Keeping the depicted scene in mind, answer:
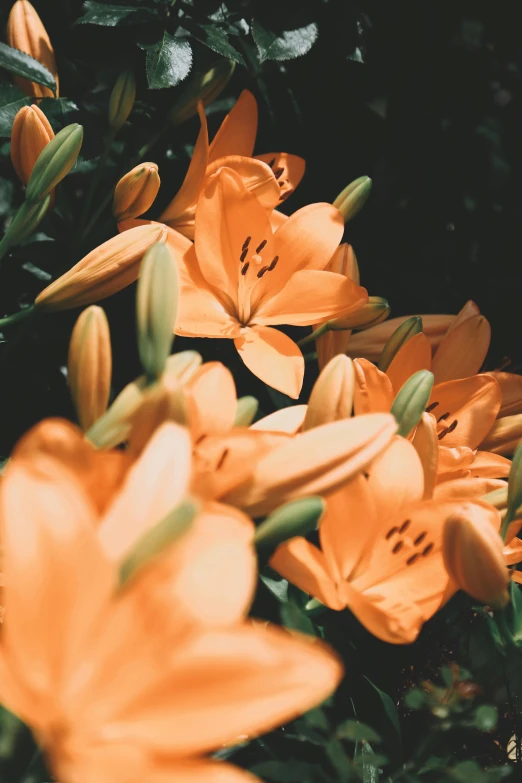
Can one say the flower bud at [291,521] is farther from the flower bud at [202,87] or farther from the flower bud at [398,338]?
the flower bud at [202,87]

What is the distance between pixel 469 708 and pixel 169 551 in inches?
10.1

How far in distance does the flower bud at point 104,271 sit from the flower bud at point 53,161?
9 centimetres

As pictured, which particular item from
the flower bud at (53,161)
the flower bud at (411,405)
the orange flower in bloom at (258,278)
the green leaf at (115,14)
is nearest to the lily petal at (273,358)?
the orange flower in bloom at (258,278)

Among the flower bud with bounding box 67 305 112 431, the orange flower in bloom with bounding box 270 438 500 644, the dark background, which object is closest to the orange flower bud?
the dark background

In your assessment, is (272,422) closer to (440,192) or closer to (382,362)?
(382,362)

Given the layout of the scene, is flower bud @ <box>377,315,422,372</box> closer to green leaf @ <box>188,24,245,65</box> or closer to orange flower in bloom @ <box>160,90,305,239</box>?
orange flower in bloom @ <box>160,90,305,239</box>

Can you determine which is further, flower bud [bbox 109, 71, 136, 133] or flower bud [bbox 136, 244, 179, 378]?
flower bud [bbox 109, 71, 136, 133]

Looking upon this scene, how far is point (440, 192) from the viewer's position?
1157mm

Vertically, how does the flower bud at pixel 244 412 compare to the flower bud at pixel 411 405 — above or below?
above

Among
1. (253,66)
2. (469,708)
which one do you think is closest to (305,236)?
(253,66)

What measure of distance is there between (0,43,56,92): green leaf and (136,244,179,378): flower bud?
16.7 inches

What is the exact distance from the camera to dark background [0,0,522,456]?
2.80 ft

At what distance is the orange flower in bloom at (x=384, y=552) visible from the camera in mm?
524

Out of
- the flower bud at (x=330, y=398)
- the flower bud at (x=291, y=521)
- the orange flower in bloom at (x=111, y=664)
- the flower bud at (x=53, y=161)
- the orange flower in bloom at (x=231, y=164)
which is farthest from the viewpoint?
the orange flower in bloom at (x=231, y=164)
